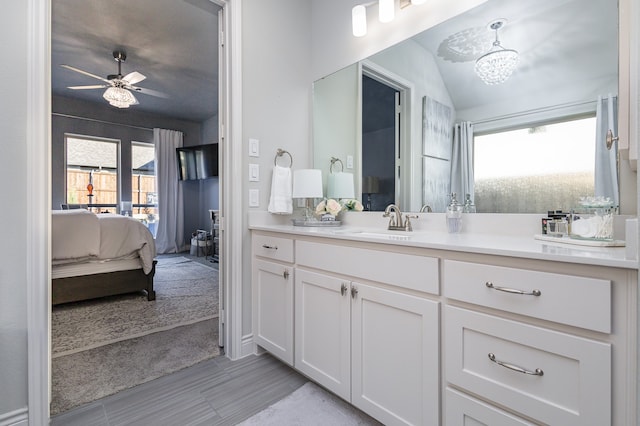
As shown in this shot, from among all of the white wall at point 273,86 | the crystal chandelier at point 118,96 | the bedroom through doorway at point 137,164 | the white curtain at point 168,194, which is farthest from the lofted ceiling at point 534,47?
the white curtain at point 168,194

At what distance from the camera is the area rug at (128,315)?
2232 mm

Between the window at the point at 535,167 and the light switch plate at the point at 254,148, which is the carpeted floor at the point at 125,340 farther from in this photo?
the window at the point at 535,167

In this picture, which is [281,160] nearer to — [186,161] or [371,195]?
[371,195]

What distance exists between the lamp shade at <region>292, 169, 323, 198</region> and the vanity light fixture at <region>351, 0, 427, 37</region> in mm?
936

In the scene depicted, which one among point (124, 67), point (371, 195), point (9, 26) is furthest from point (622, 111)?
point (124, 67)

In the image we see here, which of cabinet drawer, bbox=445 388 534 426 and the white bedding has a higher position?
the white bedding

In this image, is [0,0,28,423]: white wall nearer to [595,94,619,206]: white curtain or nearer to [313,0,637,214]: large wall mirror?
[313,0,637,214]: large wall mirror

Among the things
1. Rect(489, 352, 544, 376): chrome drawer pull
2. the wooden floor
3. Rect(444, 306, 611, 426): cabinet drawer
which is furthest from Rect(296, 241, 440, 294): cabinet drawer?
the wooden floor

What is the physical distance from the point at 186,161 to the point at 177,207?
98 centimetres

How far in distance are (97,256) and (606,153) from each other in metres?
3.73

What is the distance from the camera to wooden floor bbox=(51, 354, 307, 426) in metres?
1.41

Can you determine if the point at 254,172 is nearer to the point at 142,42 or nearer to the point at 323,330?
the point at 323,330

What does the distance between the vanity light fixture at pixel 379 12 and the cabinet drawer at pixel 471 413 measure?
6.26 ft

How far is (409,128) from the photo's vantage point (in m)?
1.83
